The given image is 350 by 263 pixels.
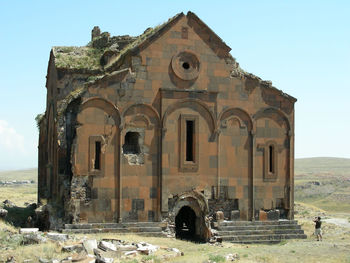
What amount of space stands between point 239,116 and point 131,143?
4.39m

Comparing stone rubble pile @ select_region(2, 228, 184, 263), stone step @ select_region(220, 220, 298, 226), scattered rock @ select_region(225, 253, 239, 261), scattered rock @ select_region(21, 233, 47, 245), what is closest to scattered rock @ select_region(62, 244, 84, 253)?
stone rubble pile @ select_region(2, 228, 184, 263)

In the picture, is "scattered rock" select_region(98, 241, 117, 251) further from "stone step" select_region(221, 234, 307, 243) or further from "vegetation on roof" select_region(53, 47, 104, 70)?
"vegetation on roof" select_region(53, 47, 104, 70)

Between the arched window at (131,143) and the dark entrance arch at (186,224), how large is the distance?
356cm

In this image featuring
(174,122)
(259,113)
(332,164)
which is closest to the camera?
(174,122)

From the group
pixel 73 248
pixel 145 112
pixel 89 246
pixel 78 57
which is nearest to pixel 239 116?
pixel 145 112

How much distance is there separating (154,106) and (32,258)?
24.7ft

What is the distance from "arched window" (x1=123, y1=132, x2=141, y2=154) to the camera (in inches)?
708

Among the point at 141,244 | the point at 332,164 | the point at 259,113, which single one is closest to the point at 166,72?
the point at 259,113

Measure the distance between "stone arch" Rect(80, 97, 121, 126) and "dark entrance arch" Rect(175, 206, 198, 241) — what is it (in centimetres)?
497

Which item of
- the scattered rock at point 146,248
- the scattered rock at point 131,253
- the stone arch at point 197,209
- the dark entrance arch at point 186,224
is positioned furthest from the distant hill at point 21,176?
the scattered rock at point 131,253

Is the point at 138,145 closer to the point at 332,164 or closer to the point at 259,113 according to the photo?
the point at 259,113

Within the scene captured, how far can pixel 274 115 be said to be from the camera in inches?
781

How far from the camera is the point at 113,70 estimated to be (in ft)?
62.7

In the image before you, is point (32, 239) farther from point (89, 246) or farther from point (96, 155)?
point (96, 155)
